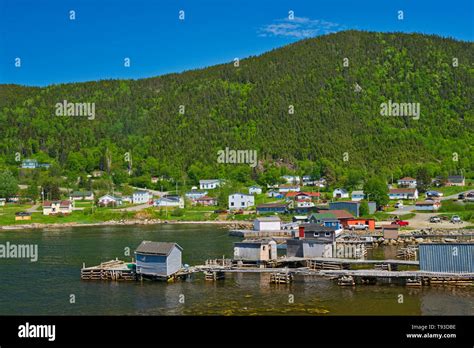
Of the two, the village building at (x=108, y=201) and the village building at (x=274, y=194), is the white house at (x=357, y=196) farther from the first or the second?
the village building at (x=108, y=201)

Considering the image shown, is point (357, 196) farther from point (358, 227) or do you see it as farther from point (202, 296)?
point (202, 296)

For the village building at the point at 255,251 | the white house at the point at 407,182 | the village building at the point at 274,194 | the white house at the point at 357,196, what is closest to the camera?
the village building at the point at 255,251

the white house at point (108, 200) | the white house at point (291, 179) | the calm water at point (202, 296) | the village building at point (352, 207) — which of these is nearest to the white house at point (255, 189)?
the white house at point (291, 179)

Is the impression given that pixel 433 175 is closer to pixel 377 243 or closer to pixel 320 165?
pixel 320 165

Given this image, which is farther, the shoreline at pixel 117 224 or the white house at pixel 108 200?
the white house at pixel 108 200

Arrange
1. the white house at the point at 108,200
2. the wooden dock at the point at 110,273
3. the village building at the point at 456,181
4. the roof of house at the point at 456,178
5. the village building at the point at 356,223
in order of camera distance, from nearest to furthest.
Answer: the wooden dock at the point at 110,273, the village building at the point at 356,223, the white house at the point at 108,200, the village building at the point at 456,181, the roof of house at the point at 456,178

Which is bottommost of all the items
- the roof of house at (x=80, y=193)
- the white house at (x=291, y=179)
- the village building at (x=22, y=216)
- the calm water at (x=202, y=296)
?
the calm water at (x=202, y=296)
